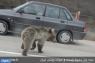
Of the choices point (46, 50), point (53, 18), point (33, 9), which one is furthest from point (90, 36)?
point (46, 50)

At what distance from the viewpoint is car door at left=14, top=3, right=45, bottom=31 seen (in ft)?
53.7

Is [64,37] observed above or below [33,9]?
below

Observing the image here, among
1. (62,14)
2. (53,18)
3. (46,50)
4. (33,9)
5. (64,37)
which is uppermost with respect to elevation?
(33,9)

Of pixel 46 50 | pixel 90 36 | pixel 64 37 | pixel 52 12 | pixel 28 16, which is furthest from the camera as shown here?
pixel 90 36

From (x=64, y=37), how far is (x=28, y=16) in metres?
1.87

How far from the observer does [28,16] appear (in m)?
16.5

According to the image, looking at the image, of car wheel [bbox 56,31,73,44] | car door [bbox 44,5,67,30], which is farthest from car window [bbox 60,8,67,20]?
car wheel [bbox 56,31,73,44]

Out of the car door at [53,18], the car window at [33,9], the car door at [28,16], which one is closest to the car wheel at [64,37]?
the car door at [53,18]

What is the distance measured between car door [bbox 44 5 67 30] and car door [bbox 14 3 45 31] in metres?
0.29

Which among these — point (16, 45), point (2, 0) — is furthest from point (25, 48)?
point (2, 0)

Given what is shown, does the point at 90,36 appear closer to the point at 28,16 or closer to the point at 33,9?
the point at 33,9

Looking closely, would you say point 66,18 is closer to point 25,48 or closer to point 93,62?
point 25,48

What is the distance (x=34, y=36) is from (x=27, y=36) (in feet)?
0.86

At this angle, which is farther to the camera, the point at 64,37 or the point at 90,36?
the point at 90,36
